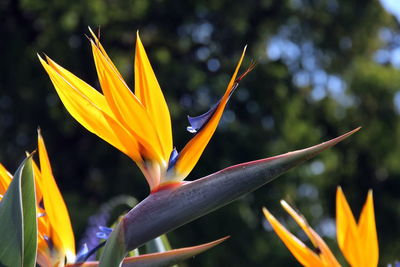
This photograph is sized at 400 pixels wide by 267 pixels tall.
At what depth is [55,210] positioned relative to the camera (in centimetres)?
69

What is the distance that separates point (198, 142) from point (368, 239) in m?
0.22

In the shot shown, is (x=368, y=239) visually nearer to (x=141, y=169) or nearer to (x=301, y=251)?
(x=301, y=251)

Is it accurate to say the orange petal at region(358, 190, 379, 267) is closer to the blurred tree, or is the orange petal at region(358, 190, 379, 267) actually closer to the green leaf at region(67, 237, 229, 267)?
the green leaf at region(67, 237, 229, 267)

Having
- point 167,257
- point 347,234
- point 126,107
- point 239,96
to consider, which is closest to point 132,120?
point 126,107

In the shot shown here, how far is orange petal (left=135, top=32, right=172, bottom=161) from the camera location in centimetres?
65

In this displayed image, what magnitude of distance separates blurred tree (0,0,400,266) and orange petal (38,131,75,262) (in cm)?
586

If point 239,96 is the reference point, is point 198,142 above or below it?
above

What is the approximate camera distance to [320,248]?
71 cm

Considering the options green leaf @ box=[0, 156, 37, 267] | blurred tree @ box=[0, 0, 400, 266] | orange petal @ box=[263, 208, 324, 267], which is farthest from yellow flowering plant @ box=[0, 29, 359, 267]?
blurred tree @ box=[0, 0, 400, 266]

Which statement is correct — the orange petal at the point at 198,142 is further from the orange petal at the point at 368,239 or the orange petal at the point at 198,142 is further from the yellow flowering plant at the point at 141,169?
the orange petal at the point at 368,239

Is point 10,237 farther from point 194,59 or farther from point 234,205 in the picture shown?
point 194,59

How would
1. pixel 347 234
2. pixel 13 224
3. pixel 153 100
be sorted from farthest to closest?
pixel 347 234 < pixel 153 100 < pixel 13 224

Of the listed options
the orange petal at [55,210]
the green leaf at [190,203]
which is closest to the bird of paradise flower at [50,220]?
the orange petal at [55,210]

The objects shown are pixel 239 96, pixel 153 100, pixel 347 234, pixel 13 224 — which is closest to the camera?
pixel 13 224
